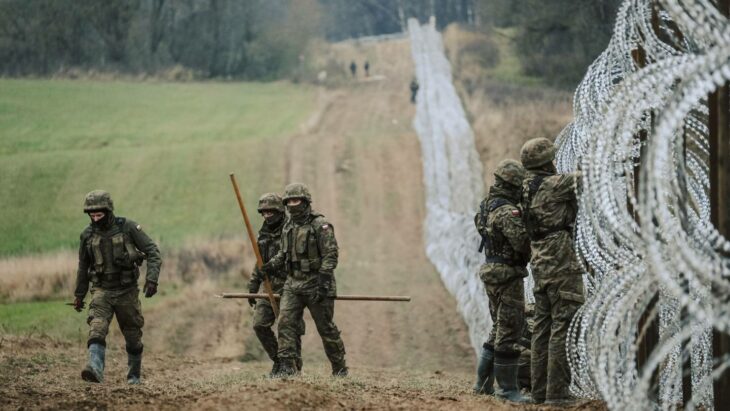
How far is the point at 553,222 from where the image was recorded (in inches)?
376

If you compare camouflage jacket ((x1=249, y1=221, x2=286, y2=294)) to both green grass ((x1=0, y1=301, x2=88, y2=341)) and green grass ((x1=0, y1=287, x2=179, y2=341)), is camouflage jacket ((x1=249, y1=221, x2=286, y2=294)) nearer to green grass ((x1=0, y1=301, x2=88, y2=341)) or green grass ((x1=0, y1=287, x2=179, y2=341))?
green grass ((x1=0, y1=287, x2=179, y2=341))

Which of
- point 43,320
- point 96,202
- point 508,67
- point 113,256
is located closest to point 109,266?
point 113,256

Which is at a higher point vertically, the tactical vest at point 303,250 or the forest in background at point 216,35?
the forest in background at point 216,35

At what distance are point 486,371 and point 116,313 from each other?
11.6ft

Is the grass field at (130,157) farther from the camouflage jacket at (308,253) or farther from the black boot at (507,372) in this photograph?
the black boot at (507,372)

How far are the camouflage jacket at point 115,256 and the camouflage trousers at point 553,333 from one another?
147 inches

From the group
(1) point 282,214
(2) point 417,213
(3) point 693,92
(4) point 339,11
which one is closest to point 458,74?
(2) point 417,213

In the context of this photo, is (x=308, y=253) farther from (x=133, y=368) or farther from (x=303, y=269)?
(x=133, y=368)

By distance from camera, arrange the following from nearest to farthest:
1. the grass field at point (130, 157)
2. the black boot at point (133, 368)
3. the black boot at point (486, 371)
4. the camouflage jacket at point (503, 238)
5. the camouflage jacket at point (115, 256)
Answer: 1. the camouflage jacket at point (503, 238)
2. the black boot at point (486, 371)
3. the camouflage jacket at point (115, 256)
4. the black boot at point (133, 368)
5. the grass field at point (130, 157)

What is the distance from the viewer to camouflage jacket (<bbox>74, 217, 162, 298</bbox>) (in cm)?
1161

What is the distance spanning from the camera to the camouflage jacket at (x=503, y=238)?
398 inches

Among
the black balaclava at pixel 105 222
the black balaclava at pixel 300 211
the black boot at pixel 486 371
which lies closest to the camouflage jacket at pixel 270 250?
the black balaclava at pixel 300 211

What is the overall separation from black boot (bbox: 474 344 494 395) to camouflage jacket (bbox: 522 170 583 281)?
4.95ft

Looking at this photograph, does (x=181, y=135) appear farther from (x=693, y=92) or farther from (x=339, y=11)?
(x=339, y=11)
